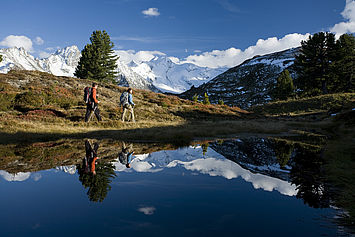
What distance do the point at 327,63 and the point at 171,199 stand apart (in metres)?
53.8

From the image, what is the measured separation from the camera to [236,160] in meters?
6.47

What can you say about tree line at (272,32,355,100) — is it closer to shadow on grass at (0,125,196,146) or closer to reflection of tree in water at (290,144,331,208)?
shadow on grass at (0,125,196,146)

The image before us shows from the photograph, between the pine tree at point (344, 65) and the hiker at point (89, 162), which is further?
the pine tree at point (344, 65)

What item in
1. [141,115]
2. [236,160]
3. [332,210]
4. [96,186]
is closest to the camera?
Answer: [332,210]

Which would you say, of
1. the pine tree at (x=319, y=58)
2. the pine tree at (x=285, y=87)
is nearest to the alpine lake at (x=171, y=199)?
the pine tree at (x=319, y=58)

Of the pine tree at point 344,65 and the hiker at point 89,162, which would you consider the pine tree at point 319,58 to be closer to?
the pine tree at point 344,65

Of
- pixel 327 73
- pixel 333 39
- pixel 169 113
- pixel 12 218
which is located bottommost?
pixel 12 218

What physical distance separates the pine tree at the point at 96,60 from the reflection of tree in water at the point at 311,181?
5219cm

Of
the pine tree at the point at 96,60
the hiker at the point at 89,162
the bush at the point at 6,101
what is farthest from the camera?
the pine tree at the point at 96,60

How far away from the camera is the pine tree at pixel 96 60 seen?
51.9 m

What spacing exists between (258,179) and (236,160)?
6.61 feet

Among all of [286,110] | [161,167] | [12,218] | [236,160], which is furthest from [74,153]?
[286,110]

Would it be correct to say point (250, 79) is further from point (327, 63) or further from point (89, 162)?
point (89, 162)

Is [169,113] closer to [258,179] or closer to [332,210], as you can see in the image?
[258,179]
